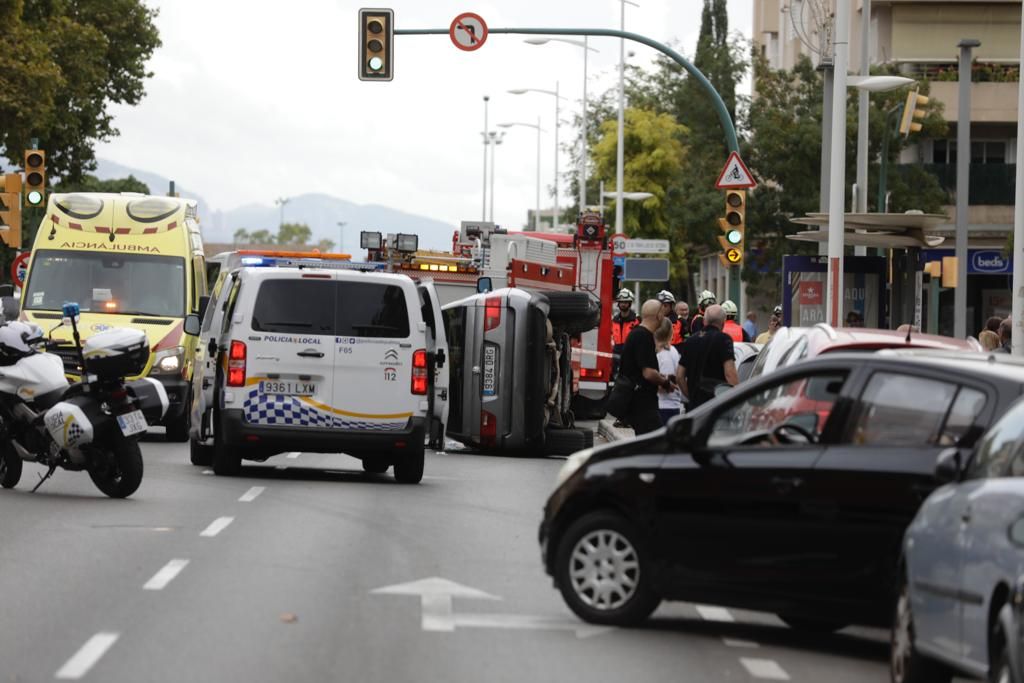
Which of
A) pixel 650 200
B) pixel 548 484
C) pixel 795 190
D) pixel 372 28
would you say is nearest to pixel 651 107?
pixel 650 200

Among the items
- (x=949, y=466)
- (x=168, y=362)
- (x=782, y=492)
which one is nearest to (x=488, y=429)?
(x=168, y=362)

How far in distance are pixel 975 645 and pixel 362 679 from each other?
8.64 feet

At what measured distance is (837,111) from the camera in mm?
25062

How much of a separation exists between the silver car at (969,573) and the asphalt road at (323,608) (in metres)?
1.02

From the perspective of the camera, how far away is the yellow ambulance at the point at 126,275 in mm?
25094

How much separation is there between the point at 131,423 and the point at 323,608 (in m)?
6.29

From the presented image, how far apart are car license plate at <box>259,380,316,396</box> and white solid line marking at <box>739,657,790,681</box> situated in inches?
377

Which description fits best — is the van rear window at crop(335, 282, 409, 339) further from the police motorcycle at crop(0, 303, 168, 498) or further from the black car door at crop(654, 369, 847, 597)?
the black car door at crop(654, 369, 847, 597)

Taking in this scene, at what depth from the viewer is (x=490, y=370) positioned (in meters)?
23.9

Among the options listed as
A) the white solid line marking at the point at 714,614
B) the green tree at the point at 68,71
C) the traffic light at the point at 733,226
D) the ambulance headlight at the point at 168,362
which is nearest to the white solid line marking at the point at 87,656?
the white solid line marking at the point at 714,614

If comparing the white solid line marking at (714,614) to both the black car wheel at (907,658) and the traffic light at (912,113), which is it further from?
the traffic light at (912,113)

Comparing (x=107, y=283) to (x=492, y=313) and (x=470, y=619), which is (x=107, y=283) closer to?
(x=492, y=313)

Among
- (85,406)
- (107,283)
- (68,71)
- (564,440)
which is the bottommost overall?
(564,440)

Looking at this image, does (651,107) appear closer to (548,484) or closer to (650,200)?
(650,200)
